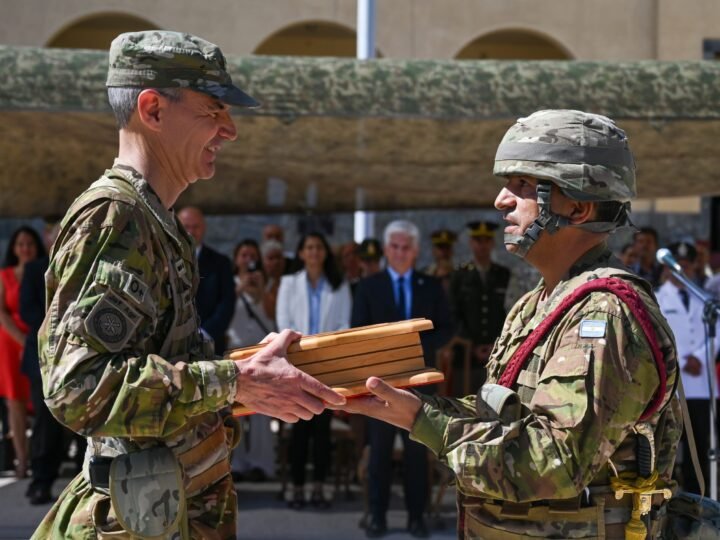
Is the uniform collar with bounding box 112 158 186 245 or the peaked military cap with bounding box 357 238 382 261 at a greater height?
the peaked military cap with bounding box 357 238 382 261

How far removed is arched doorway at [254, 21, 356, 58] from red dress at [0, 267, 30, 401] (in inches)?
397

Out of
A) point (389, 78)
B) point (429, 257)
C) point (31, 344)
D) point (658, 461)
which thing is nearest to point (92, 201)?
point (658, 461)

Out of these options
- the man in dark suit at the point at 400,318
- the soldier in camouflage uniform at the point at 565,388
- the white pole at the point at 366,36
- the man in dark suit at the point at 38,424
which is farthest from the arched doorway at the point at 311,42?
the soldier in camouflage uniform at the point at 565,388

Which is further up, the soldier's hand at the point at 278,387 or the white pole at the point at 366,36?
the white pole at the point at 366,36

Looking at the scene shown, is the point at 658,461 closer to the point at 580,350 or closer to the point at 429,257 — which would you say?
the point at 580,350

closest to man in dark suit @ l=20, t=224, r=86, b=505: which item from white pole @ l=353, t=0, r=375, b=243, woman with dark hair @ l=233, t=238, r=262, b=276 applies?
woman with dark hair @ l=233, t=238, r=262, b=276

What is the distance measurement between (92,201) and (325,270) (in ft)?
15.9

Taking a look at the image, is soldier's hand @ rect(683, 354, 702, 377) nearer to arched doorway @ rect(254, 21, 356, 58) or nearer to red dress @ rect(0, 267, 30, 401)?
red dress @ rect(0, 267, 30, 401)

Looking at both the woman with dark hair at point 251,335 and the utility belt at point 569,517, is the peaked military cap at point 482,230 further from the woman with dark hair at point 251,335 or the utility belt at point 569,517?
the utility belt at point 569,517

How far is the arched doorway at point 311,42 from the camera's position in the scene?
16812mm

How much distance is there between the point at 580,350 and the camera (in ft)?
6.70

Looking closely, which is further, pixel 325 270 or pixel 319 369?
pixel 325 270

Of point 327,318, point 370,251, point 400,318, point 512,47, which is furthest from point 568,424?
point 512,47

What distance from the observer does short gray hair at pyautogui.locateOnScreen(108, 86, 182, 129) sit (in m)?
2.33
